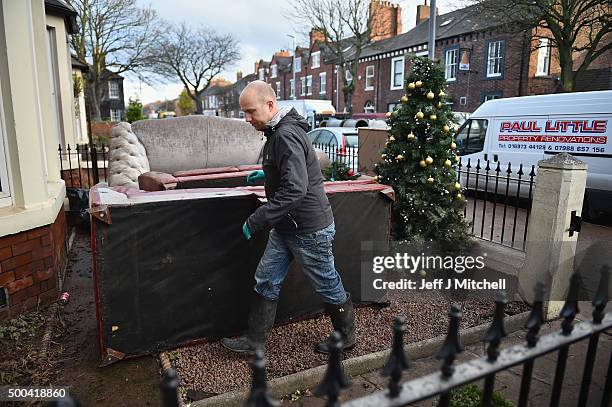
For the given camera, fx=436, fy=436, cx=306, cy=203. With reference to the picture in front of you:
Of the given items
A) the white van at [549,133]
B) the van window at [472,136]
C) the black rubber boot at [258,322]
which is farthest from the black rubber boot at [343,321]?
the van window at [472,136]

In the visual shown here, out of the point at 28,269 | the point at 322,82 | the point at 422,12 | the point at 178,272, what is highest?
the point at 422,12

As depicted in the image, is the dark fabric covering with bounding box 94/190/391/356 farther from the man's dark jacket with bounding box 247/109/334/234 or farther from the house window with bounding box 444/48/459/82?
the house window with bounding box 444/48/459/82

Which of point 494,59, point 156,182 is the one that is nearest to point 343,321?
point 156,182

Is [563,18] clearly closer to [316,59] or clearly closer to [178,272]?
[178,272]

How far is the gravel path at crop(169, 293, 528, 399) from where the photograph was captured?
120 inches

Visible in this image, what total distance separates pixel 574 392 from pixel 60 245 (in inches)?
199

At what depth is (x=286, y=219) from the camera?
9.91ft

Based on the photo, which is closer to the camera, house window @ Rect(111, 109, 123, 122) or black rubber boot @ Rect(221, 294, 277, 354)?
black rubber boot @ Rect(221, 294, 277, 354)

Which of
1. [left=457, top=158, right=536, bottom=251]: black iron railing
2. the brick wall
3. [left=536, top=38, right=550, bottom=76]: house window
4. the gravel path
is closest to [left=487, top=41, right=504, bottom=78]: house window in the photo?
[left=536, top=38, right=550, bottom=76]: house window

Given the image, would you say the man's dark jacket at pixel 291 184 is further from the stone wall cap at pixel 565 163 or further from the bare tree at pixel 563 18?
the bare tree at pixel 563 18

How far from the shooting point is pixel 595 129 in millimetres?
8055

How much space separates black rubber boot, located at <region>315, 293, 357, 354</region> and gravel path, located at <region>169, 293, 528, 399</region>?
0.24ft

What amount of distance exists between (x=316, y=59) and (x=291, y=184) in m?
41.0

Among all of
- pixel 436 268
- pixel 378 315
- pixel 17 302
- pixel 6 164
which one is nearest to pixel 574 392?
pixel 378 315
